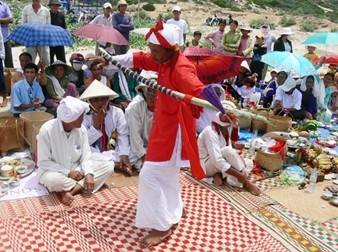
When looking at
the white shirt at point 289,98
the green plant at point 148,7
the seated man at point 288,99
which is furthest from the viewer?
the green plant at point 148,7

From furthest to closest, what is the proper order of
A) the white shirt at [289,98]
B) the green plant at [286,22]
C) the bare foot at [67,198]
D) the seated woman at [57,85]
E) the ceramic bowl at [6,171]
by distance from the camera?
the green plant at [286,22]
the white shirt at [289,98]
the seated woman at [57,85]
the ceramic bowl at [6,171]
the bare foot at [67,198]

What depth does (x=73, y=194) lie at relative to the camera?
394 centimetres

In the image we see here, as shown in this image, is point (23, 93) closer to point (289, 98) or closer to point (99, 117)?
point (99, 117)

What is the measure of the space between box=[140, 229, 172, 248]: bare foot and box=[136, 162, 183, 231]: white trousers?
0.06m

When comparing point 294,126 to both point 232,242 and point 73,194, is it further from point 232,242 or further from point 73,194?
point 73,194

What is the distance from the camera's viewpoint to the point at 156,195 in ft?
10.5

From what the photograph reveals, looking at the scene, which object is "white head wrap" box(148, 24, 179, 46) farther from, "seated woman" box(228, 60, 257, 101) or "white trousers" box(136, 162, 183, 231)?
"seated woman" box(228, 60, 257, 101)

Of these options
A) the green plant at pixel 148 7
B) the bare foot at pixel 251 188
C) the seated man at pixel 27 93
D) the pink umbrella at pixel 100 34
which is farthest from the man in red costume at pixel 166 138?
the green plant at pixel 148 7

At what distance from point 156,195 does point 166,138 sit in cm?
51

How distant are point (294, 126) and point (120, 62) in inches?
167

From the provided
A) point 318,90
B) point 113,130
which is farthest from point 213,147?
point 318,90

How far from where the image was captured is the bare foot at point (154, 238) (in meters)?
3.24

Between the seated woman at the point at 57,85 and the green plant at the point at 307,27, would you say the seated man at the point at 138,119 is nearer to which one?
the seated woman at the point at 57,85

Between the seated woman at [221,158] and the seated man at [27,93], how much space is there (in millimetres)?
2546
